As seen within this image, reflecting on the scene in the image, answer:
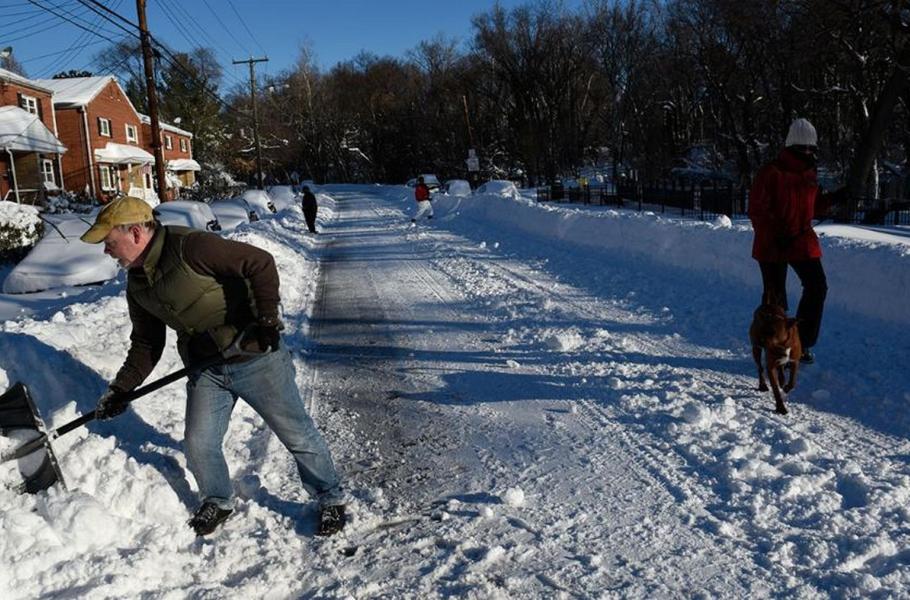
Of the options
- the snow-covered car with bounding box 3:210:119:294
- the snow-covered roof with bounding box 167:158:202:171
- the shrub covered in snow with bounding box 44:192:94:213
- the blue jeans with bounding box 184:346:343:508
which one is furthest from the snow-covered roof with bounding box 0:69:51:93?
the blue jeans with bounding box 184:346:343:508

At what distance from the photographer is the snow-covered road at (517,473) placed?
3.12m

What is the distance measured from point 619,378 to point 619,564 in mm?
2612

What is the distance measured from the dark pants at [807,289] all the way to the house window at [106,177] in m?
41.7

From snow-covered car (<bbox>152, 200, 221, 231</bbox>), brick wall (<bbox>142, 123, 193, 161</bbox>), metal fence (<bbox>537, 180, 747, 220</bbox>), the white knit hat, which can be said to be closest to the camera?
the white knit hat

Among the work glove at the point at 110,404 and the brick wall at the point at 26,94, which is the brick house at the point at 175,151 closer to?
the brick wall at the point at 26,94

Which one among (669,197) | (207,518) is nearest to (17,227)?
(207,518)

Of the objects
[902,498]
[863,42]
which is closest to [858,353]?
[902,498]

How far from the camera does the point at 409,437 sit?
15.9 feet

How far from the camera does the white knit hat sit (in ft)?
16.7

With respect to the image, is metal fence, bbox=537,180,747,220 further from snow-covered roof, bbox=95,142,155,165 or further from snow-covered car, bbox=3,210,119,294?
snow-covered roof, bbox=95,142,155,165

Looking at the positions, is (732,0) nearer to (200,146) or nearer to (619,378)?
(619,378)

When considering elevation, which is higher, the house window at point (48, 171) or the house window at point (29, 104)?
the house window at point (29, 104)

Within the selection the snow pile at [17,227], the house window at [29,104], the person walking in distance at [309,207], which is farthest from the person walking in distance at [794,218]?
the house window at [29,104]

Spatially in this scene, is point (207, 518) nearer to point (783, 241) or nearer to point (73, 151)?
point (783, 241)
